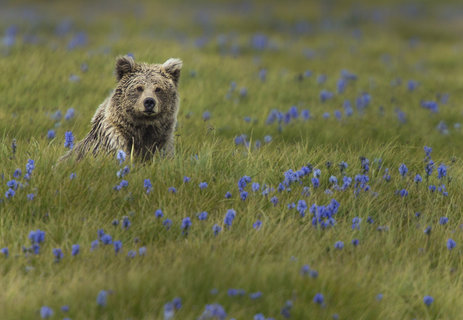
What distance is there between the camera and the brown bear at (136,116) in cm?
A: 616

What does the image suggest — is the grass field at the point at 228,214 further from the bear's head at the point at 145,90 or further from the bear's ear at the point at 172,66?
the bear's ear at the point at 172,66

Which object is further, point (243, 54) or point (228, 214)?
point (243, 54)

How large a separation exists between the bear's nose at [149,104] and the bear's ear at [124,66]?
2.11 ft

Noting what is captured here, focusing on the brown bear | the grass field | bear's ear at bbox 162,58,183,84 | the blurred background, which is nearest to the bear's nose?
the brown bear

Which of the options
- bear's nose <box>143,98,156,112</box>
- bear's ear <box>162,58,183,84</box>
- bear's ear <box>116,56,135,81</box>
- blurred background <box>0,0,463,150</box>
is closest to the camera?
bear's nose <box>143,98,156,112</box>

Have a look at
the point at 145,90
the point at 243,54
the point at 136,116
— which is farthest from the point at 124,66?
the point at 243,54

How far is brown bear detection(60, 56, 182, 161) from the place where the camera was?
6.16m

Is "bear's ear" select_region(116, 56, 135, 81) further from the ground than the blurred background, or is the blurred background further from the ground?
"bear's ear" select_region(116, 56, 135, 81)

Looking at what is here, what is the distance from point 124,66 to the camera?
6.54 metres

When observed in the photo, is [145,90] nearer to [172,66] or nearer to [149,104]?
[149,104]

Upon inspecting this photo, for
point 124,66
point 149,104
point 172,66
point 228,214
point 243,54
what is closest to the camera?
point 228,214

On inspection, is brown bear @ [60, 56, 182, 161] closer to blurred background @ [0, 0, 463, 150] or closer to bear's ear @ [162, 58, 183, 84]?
bear's ear @ [162, 58, 183, 84]

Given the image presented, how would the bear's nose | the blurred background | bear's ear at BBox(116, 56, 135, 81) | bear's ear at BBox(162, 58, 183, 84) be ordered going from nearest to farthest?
1. the bear's nose
2. bear's ear at BBox(116, 56, 135, 81)
3. bear's ear at BBox(162, 58, 183, 84)
4. the blurred background

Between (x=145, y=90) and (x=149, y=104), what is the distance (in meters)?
0.22
